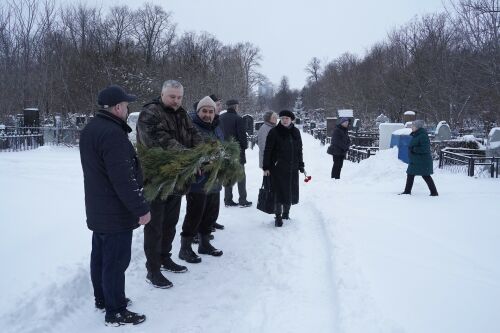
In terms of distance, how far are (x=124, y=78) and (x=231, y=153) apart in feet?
72.6

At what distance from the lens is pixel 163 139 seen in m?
4.18

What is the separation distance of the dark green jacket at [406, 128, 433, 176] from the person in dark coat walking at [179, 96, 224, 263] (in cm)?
499

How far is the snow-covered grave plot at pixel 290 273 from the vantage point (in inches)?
140

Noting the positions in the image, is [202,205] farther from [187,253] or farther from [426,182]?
[426,182]

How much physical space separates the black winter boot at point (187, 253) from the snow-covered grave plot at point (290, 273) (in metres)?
0.10

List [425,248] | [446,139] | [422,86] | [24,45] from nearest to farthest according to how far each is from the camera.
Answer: [425,248], [446,139], [24,45], [422,86]

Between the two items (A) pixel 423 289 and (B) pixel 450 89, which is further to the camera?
(B) pixel 450 89

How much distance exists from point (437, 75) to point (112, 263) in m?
27.8

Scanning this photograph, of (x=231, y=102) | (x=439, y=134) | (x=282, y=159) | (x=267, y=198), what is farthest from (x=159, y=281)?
(x=439, y=134)

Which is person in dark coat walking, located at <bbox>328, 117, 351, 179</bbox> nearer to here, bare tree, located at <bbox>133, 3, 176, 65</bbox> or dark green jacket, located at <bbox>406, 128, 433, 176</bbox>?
dark green jacket, located at <bbox>406, 128, 433, 176</bbox>

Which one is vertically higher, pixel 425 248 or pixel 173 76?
pixel 173 76

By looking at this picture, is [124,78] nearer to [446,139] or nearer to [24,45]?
[24,45]

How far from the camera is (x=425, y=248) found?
5145 millimetres

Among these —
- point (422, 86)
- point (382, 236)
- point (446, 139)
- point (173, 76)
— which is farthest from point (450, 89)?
point (382, 236)
